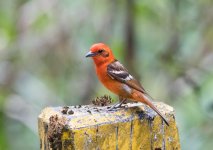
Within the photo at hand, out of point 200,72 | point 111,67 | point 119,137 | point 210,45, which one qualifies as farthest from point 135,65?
point 119,137

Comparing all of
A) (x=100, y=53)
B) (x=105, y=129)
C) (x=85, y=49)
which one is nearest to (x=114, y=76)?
(x=100, y=53)

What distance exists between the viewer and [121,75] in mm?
4141

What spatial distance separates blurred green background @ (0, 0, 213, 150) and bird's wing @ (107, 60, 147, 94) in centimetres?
167

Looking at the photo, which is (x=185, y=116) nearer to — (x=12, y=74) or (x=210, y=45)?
(x=210, y=45)

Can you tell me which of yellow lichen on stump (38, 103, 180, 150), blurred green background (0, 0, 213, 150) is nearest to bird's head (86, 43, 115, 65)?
yellow lichen on stump (38, 103, 180, 150)

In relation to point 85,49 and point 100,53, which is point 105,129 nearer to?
point 100,53

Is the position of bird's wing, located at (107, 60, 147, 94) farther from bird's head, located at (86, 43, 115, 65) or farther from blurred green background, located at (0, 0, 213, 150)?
blurred green background, located at (0, 0, 213, 150)

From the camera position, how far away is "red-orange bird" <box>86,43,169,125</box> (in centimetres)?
402

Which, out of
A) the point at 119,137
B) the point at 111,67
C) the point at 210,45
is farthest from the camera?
the point at 210,45

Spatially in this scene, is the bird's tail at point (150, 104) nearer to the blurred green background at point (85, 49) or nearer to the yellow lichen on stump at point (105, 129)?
the yellow lichen on stump at point (105, 129)

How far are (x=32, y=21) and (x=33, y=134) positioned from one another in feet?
4.10

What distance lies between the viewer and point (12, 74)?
6.55 metres

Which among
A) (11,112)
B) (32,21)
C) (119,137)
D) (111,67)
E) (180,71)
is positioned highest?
(32,21)

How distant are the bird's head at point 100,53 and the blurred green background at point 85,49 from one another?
170 cm
